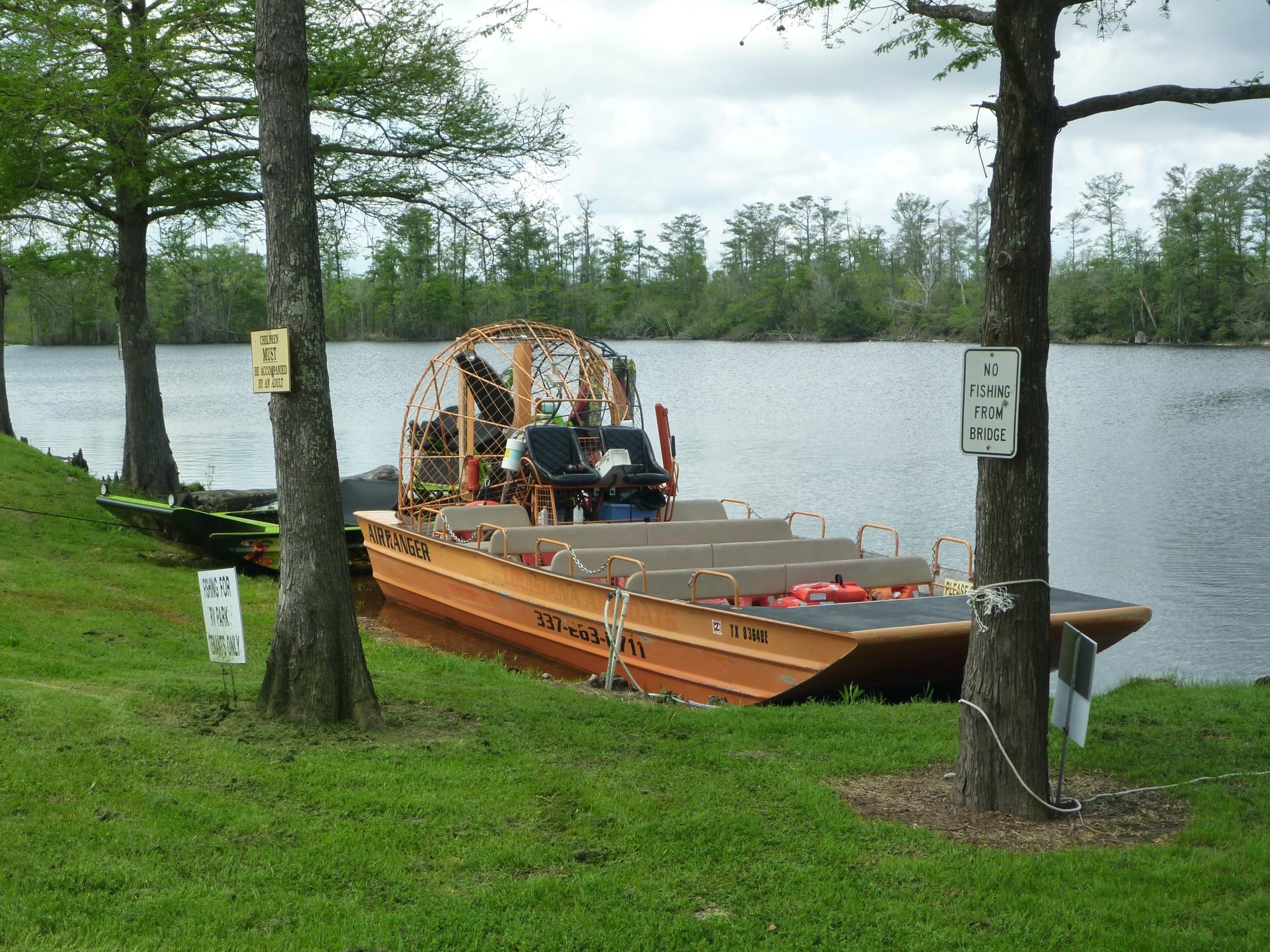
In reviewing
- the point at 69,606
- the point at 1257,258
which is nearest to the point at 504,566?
the point at 69,606

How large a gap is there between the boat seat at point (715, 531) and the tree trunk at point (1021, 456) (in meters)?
7.81

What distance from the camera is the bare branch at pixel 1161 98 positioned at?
573 cm

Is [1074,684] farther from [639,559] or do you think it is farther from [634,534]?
[634,534]

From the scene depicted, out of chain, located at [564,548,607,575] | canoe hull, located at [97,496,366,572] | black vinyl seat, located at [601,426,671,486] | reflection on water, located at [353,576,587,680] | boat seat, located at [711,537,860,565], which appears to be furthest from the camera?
canoe hull, located at [97,496,366,572]

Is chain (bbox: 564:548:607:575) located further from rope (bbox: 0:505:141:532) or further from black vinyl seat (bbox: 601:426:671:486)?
rope (bbox: 0:505:141:532)

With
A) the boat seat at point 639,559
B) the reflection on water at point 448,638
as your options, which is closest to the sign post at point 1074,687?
the boat seat at point 639,559

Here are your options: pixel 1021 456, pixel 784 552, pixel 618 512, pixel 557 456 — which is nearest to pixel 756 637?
pixel 784 552

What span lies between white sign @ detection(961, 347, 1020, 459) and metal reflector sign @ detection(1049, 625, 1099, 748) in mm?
931

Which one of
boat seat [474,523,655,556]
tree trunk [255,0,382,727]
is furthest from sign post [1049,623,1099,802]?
boat seat [474,523,655,556]

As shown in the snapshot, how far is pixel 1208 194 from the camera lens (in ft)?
279

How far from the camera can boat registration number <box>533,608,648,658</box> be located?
10992 millimetres

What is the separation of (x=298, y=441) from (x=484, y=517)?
8062 millimetres

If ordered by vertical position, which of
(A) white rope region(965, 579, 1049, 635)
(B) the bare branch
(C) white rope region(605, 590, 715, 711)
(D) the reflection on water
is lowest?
(D) the reflection on water

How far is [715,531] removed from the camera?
1380 cm
